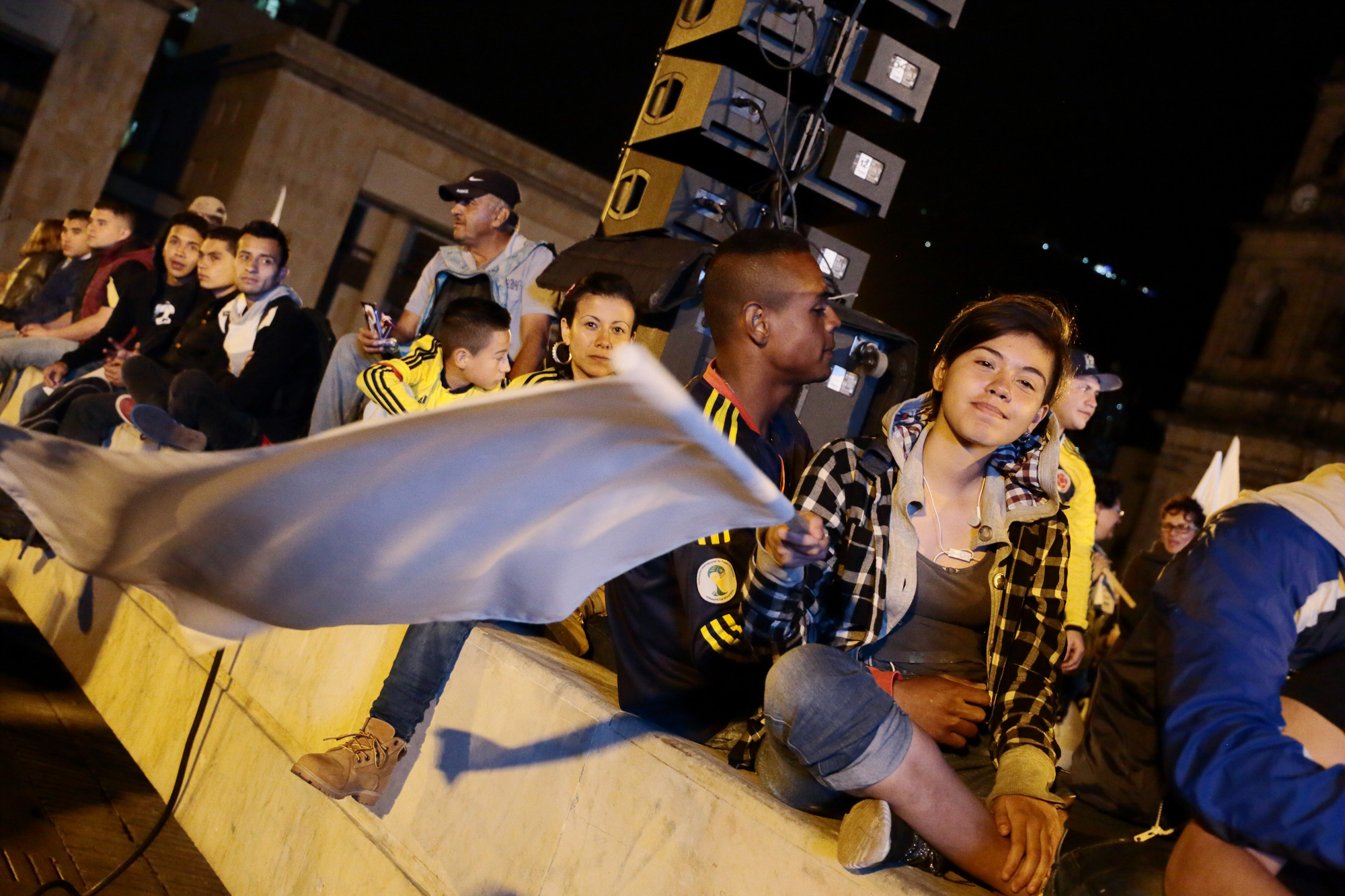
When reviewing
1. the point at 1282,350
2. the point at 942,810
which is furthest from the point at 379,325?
the point at 1282,350

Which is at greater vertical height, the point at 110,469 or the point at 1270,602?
the point at 1270,602

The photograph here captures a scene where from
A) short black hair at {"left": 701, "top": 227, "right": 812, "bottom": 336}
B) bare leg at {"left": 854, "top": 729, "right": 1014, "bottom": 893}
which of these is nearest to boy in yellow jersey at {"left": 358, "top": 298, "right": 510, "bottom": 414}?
short black hair at {"left": 701, "top": 227, "right": 812, "bottom": 336}

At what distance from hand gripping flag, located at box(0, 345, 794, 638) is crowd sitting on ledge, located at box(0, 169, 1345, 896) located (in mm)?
280

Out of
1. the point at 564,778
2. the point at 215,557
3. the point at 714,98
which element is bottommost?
the point at 564,778

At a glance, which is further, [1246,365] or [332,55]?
[1246,365]

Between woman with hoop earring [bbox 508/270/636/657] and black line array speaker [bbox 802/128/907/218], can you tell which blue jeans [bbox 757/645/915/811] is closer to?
woman with hoop earring [bbox 508/270/636/657]

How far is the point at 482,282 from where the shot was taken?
6.04 m

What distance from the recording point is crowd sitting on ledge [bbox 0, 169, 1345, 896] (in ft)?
5.30

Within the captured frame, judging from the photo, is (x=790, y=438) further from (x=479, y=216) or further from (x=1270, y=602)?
(x=479, y=216)

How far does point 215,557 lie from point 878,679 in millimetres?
1379

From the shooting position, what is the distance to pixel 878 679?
2.44 m

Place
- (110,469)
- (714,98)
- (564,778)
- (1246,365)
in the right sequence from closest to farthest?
(110,469)
(564,778)
(714,98)
(1246,365)

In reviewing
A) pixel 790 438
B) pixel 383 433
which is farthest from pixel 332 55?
pixel 383 433

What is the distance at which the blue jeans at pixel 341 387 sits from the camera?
19.5 feet
